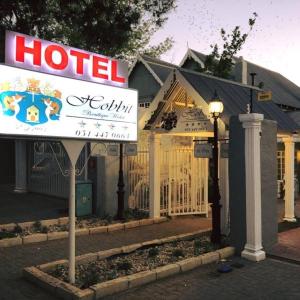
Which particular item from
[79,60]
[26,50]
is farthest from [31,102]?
[79,60]

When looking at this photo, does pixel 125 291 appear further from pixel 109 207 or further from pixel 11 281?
pixel 109 207

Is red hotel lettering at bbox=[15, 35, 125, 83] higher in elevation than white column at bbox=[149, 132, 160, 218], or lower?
higher

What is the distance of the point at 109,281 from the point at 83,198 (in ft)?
19.6

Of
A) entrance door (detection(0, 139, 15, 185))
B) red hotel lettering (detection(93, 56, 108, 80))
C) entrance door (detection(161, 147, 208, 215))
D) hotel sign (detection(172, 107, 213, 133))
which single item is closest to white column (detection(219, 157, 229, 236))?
hotel sign (detection(172, 107, 213, 133))

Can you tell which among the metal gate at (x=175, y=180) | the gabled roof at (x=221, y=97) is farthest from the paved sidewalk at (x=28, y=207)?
the gabled roof at (x=221, y=97)

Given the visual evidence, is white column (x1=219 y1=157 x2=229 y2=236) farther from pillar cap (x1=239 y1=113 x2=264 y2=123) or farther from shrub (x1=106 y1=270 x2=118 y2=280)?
shrub (x1=106 y1=270 x2=118 y2=280)

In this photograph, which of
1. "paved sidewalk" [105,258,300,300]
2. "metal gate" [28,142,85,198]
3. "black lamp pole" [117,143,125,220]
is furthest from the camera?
"metal gate" [28,142,85,198]

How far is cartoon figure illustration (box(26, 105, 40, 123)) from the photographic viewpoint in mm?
5027

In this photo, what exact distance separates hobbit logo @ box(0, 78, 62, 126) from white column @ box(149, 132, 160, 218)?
5875mm

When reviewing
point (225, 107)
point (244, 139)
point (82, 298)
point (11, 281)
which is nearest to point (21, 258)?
point (11, 281)

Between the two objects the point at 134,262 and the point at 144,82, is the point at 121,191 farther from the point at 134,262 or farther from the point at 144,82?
the point at 144,82

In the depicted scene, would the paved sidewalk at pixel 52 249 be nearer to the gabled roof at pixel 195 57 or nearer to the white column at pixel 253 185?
the white column at pixel 253 185

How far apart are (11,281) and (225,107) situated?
20.3 ft

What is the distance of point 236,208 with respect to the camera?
783cm
